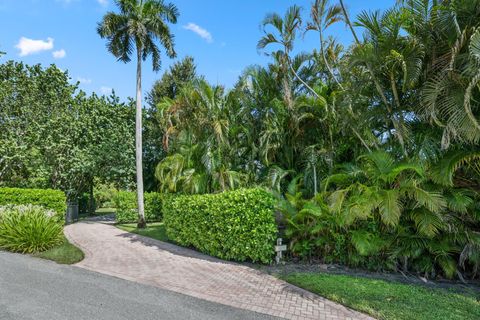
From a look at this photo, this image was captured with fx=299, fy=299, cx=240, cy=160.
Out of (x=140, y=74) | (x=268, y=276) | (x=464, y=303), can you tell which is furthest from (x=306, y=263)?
(x=140, y=74)

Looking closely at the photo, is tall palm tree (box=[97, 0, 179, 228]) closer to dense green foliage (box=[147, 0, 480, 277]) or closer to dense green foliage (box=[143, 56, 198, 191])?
dense green foliage (box=[143, 56, 198, 191])

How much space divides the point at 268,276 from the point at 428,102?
16.3ft

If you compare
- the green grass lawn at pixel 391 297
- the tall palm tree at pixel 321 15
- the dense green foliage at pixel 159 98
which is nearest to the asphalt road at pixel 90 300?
the green grass lawn at pixel 391 297

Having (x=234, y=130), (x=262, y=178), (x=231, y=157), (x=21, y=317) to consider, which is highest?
(x=234, y=130)

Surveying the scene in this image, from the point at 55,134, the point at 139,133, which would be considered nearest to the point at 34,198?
the point at 55,134

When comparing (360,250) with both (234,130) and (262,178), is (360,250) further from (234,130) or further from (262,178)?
(234,130)

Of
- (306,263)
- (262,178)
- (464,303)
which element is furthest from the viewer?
(262,178)

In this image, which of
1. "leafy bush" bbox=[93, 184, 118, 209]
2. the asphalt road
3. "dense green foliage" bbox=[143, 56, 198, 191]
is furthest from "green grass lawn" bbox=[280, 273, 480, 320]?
"leafy bush" bbox=[93, 184, 118, 209]

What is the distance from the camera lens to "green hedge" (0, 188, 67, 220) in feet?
44.2

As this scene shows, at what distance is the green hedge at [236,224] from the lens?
730 cm

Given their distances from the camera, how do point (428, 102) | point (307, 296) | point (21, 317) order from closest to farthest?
point (21, 317) → point (307, 296) → point (428, 102)

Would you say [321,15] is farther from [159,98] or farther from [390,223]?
[159,98]

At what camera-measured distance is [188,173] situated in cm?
1061

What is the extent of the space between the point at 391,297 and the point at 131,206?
1508cm
